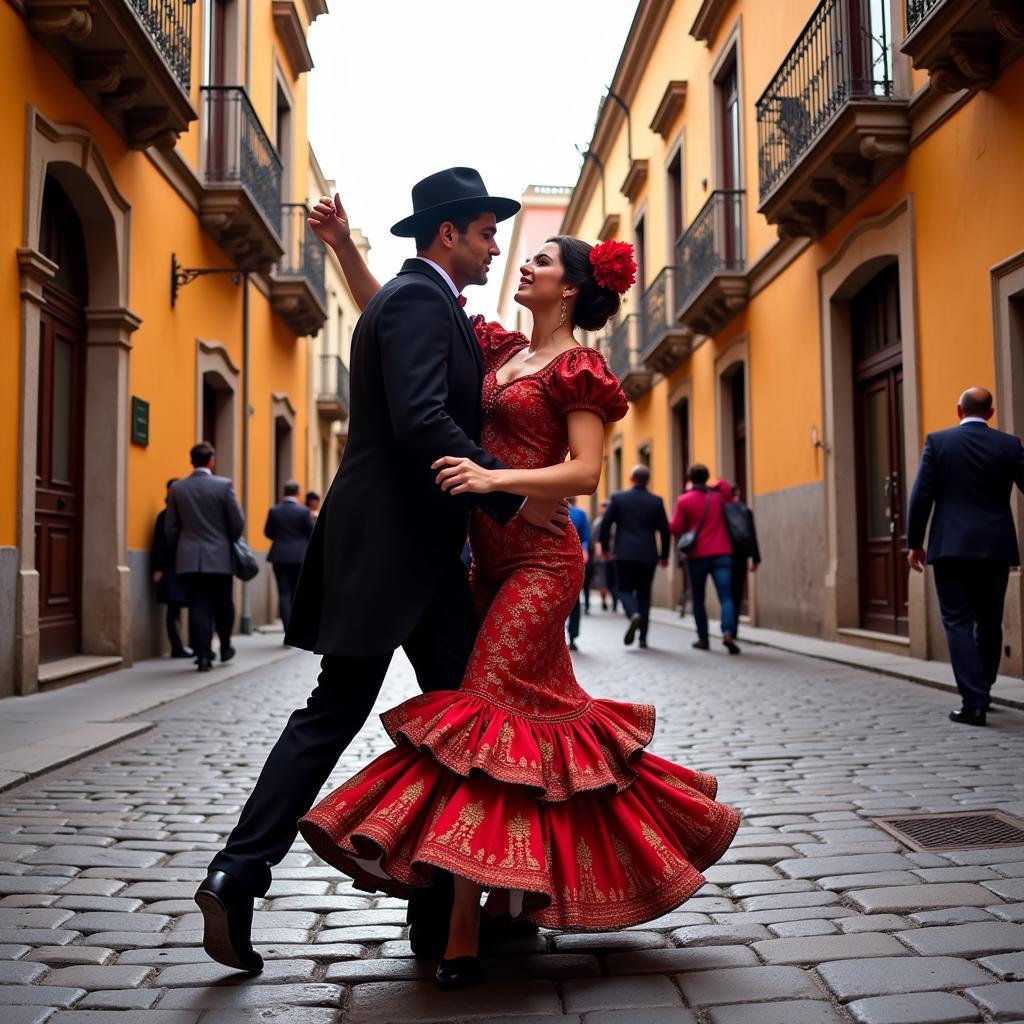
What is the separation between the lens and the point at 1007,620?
843 cm

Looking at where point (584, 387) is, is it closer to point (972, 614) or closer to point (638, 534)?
point (972, 614)

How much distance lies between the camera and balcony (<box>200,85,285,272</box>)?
13328 mm

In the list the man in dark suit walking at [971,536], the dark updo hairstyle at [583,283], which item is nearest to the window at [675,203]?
the man in dark suit walking at [971,536]

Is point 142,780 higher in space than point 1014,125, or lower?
lower

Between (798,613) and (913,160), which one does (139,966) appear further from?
(798,613)

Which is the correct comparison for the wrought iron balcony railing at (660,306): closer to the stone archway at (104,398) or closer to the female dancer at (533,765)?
the stone archway at (104,398)

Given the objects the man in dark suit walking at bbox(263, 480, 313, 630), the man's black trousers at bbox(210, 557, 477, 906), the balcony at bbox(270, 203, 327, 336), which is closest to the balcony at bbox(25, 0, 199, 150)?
the man in dark suit walking at bbox(263, 480, 313, 630)

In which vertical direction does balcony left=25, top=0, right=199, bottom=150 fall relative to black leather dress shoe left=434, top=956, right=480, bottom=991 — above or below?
above

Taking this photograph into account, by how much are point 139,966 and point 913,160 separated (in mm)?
9772

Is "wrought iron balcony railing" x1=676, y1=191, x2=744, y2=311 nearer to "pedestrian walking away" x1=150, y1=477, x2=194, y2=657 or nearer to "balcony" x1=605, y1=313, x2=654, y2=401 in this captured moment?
"balcony" x1=605, y1=313, x2=654, y2=401

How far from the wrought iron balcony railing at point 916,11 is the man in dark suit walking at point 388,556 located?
6.95 meters

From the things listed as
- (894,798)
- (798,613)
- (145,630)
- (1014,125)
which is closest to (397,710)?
(894,798)

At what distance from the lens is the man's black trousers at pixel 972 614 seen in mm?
6738

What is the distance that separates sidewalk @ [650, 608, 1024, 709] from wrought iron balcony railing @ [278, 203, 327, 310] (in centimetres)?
809
